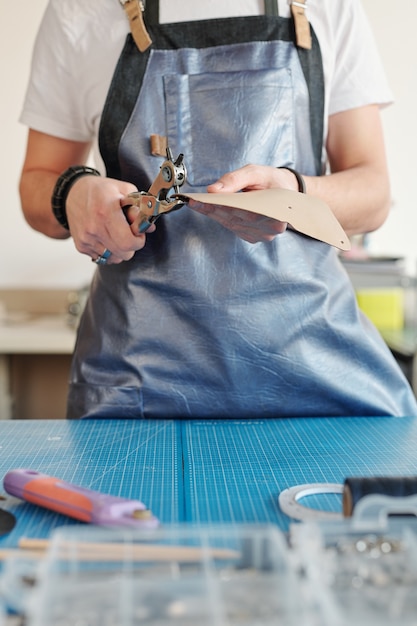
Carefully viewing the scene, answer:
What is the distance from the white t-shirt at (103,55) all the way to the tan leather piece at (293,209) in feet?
1.26

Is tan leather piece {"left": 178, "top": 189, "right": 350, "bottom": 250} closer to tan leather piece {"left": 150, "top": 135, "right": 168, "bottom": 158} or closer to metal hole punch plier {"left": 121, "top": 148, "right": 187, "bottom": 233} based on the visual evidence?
metal hole punch plier {"left": 121, "top": 148, "right": 187, "bottom": 233}

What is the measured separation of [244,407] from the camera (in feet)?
3.67

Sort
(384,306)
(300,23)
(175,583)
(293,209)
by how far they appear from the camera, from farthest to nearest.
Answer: (384,306)
(300,23)
(293,209)
(175,583)

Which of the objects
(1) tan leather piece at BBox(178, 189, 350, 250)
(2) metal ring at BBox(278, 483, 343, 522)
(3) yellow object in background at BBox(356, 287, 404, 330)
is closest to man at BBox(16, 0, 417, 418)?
(1) tan leather piece at BBox(178, 189, 350, 250)

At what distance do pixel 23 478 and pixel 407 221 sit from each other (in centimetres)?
248

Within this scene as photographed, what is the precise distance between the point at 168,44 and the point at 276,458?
2.05 ft

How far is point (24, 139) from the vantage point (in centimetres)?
285

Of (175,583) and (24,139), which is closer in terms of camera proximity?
(175,583)

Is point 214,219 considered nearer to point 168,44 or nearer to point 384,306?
point 168,44

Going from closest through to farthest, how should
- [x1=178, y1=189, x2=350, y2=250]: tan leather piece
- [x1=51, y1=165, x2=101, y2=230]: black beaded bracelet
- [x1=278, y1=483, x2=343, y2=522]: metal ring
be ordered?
[x1=278, y1=483, x2=343, y2=522]: metal ring
[x1=178, y1=189, x2=350, y2=250]: tan leather piece
[x1=51, y1=165, x2=101, y2=230]: black beaded bracelet

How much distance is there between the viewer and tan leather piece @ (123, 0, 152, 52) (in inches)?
45.1

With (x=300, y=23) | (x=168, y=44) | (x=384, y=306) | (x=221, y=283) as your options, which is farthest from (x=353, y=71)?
(x=384, y=306)

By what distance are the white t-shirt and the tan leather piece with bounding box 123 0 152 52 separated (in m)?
0.02

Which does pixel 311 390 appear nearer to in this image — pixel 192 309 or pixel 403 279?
pixel 192 309
